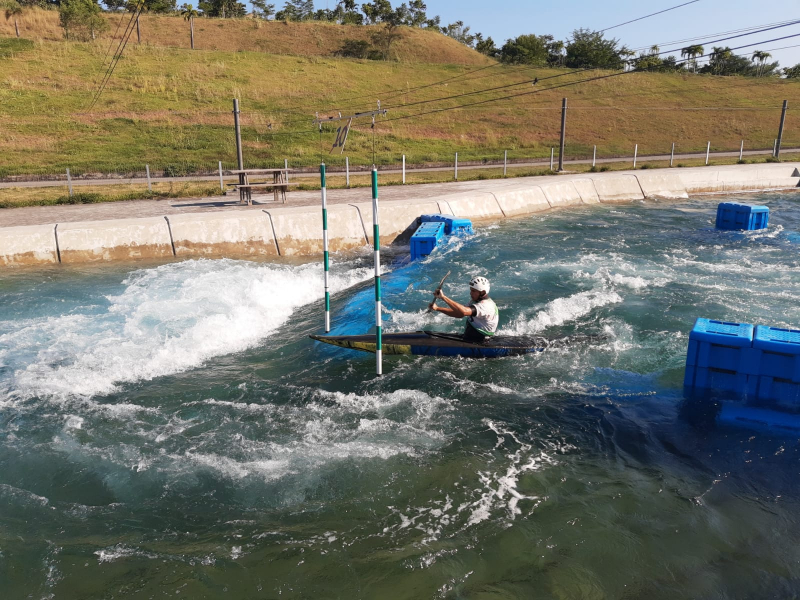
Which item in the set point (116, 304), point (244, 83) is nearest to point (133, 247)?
point (116, 304)

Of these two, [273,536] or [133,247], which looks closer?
[273,536]

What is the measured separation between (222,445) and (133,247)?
9.14m

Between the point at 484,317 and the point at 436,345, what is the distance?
2.35 ft

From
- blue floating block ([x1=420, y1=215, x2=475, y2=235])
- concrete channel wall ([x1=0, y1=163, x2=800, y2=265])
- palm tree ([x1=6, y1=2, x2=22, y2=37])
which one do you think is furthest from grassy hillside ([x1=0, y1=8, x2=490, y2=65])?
blue floating block ([x1=420, y1=215, x2=475, y2=235])

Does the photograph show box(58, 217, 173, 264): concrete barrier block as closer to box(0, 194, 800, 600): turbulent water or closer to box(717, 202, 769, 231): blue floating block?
box(0, 194, 800, 600): turbulent water

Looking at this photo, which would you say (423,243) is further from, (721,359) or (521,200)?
(721,359)

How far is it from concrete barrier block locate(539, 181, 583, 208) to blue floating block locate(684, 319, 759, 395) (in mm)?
13962

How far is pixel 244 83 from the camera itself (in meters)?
43.8

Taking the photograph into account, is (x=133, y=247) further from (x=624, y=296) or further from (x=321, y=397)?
(x=624, y=296)

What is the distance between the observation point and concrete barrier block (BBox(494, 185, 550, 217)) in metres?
19.0

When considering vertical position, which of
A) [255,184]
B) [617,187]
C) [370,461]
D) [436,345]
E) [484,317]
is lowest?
[370,461]

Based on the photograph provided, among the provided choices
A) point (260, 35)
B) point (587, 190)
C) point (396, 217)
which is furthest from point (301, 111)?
point (260, 35)

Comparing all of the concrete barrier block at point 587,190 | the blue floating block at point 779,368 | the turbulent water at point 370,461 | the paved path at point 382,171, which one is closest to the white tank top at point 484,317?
the turbulent water at point 370,461

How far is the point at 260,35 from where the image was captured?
6241cm
